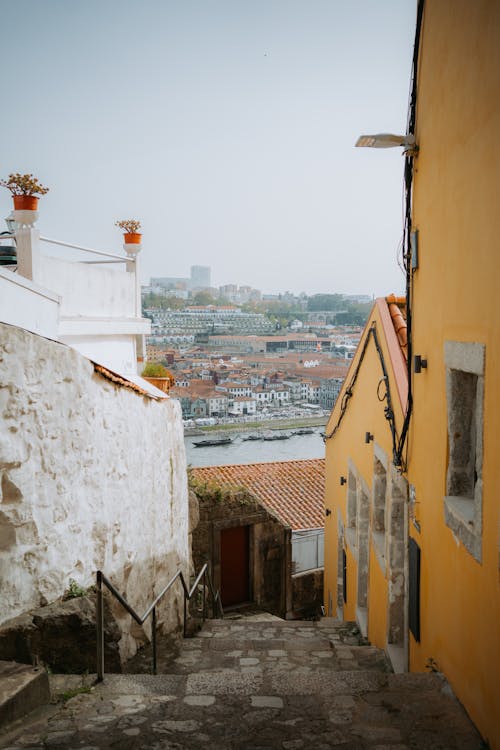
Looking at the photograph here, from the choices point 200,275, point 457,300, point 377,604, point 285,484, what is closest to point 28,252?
point 457,300

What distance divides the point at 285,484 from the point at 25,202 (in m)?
13.3

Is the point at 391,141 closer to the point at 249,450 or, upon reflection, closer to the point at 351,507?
the point at 351,507

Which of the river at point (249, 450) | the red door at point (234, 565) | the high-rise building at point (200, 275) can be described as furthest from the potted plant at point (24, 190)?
the high-rise building at point (200, 275)

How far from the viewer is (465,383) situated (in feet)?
13.7

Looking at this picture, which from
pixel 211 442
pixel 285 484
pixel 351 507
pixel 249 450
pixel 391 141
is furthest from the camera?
pixel 249 450

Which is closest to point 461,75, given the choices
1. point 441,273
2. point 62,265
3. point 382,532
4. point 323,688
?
point 441,273

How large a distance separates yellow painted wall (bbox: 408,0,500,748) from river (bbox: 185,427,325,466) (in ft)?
99.9

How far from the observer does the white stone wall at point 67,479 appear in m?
4.02

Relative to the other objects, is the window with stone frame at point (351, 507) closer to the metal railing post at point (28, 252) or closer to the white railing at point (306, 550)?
the metal railing post at point (28, 252)

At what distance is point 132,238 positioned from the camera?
10.4 meters

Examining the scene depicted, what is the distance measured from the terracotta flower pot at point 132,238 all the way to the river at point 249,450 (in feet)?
83.4

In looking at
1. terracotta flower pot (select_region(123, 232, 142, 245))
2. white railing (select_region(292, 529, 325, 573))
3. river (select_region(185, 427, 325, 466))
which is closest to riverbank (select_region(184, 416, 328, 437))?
river (select_region(185, 427, 325, 466))

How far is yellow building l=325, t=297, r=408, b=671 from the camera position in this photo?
6.23m

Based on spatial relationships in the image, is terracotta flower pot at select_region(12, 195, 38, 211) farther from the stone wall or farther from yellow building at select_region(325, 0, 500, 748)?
the stone wall
